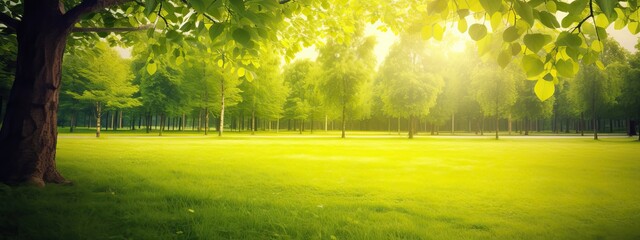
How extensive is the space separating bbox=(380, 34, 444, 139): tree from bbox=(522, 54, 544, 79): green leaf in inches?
1366

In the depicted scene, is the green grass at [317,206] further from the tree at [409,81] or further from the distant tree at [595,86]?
the distant tree at [595,86]

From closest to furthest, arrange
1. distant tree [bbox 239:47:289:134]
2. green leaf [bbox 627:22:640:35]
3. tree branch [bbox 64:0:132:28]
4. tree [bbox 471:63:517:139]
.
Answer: green leaf [bbox 627:22:640:35] < tree branch [bbox 64:0:132:28] < tree [bbox 471:63:517:139] < distant tree [bbox 239:47:289:134]

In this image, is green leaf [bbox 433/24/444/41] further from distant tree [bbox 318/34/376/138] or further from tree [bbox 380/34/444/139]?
distant tree [bbox 318/34/376/138]

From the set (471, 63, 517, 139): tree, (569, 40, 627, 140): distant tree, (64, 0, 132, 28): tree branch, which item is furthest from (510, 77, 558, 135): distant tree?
(64, 0, 132, 28): tree branch

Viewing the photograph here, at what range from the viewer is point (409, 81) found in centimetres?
3600

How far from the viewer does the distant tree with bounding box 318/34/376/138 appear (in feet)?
127

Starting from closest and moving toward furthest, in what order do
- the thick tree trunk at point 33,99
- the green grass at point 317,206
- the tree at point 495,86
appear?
the green grass at point 317,206
the thick tree trunk at point 33,99
the tree at point 495,86

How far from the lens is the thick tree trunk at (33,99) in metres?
5.97

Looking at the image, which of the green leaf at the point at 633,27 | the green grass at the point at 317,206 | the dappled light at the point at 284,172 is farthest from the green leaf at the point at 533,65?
the green grass at the point at 317,206

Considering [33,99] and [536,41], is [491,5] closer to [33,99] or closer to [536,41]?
[536,41]

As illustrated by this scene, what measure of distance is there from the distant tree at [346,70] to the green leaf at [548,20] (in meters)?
36.4

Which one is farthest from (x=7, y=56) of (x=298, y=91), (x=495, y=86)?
(x=298, y=91)

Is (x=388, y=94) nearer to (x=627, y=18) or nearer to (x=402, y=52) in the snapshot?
(x=402, y=52)

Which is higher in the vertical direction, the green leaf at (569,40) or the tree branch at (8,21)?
the tree branch at (8,21)
